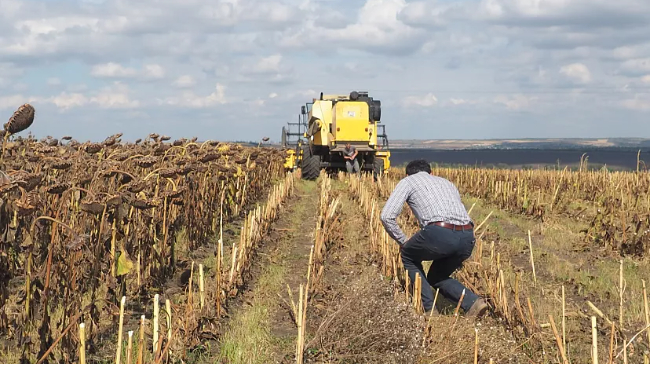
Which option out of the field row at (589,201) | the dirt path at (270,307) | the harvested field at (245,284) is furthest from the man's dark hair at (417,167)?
the field row at (589,201)

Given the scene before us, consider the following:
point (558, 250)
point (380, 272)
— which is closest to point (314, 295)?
point (380, 272)

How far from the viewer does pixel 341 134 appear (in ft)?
73.0

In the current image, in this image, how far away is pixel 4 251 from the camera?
5059 mm

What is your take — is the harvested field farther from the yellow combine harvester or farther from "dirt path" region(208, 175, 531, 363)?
the yellow combine harvester

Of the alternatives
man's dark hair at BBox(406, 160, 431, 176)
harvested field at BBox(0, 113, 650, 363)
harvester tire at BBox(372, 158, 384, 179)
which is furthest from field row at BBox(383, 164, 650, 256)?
man's dark hair at BBox(406, 160, 431, 176)

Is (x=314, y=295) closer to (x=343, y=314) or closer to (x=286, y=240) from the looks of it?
(x=343, y=314)

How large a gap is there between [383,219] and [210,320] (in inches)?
71.9

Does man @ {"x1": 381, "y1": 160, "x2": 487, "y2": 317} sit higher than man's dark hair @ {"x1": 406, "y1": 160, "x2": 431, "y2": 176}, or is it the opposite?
man's dark hair @ {"x1": 406, "y1": 160, "x2": 431, "y2": 176}

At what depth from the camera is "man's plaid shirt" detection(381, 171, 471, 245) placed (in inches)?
260

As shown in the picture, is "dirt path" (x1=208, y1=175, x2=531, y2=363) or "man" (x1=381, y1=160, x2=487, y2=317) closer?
"dirt path" (x1=208, y1=175, x2=531, y2=363)

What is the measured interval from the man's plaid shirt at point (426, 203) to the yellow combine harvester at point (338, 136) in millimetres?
14524

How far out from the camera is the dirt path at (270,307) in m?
5.48

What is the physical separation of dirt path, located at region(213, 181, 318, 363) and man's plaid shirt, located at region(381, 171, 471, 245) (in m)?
1.26

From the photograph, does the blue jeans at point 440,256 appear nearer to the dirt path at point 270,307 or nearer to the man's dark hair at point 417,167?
the man's dark hair at point 417,167
